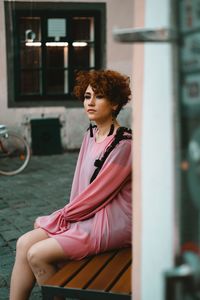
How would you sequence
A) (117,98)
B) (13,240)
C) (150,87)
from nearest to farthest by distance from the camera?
1. (150,87)
2. (117,98)
3. (13,240)

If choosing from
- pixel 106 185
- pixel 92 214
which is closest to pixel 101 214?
pixel 92 214

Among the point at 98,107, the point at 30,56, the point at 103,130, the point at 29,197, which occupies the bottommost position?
the point at 29,197

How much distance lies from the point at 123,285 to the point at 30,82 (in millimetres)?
8550

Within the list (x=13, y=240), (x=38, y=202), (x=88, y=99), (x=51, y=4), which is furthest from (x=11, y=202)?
(x=51, y=4)

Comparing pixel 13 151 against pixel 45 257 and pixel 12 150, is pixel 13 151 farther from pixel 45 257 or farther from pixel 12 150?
pixel 45 257

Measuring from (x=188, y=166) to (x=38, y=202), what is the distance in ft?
18.6

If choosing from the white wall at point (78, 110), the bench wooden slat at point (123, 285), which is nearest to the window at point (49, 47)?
the white wall at point (78, 110)

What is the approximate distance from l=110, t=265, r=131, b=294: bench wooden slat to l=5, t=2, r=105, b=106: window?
8.17 m

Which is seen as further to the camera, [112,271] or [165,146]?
[112,271]

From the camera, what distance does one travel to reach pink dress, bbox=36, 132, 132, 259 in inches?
129

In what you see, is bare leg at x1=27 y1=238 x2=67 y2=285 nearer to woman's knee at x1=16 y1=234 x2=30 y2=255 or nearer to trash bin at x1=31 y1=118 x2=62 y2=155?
woman's knee at x1=16 y1=234 x2=30 y2=255

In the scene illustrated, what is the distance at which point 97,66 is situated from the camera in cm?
1146

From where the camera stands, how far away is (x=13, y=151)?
991cm

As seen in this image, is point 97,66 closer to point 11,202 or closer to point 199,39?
point 11,202
